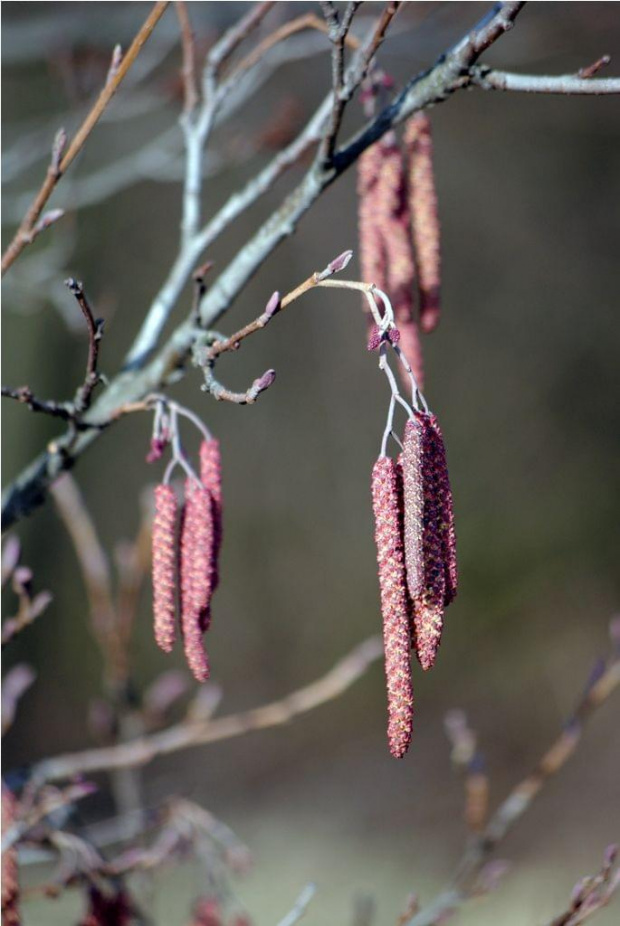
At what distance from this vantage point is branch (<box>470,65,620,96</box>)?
90 cm

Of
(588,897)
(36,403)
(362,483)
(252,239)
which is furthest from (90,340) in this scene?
(362,483)

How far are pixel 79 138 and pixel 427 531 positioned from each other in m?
0.54

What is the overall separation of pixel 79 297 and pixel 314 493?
→ 4878 millimetres

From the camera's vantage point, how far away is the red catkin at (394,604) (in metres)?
0.79

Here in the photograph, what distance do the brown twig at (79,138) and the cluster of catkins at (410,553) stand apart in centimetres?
44

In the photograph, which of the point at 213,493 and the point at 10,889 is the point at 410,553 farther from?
the point at 10,889

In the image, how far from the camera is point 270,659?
5656mm

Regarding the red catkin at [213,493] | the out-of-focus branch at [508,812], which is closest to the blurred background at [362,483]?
the out-of-focus branch at [508,812]

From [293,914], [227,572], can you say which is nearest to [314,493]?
[227,572]

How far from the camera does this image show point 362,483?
18.8ft

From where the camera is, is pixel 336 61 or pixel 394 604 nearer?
pixel 394 604

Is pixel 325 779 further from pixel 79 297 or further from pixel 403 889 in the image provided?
pixel 79 297

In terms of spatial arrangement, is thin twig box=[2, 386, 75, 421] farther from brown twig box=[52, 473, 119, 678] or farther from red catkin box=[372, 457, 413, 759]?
brown twig box=[52, 473, 119, 678]

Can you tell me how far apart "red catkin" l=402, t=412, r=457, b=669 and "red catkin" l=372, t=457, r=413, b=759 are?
14 mm
